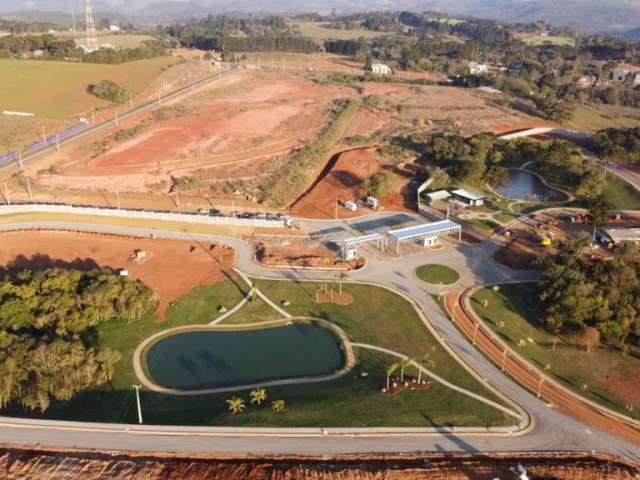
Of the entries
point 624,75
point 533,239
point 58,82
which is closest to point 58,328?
point 533,239

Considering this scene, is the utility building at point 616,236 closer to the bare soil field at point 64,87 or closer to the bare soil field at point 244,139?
the bare soil field at point 244,139

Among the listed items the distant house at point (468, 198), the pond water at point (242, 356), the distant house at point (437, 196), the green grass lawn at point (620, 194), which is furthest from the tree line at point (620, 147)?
the pond water at point (242, 356)

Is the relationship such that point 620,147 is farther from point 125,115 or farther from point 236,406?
point 125,115

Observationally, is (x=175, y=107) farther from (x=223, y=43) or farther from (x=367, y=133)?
(x=223, y=43)

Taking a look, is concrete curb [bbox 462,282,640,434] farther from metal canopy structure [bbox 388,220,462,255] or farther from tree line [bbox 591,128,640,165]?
tree line [bbox 591,128,640,165]

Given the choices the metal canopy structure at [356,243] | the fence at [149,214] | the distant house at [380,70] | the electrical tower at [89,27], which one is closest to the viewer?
the metal canopy structure at [356,243]

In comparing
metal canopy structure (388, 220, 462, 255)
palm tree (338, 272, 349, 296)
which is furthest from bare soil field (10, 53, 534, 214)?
palm tree (338, 272, 349, 296)
